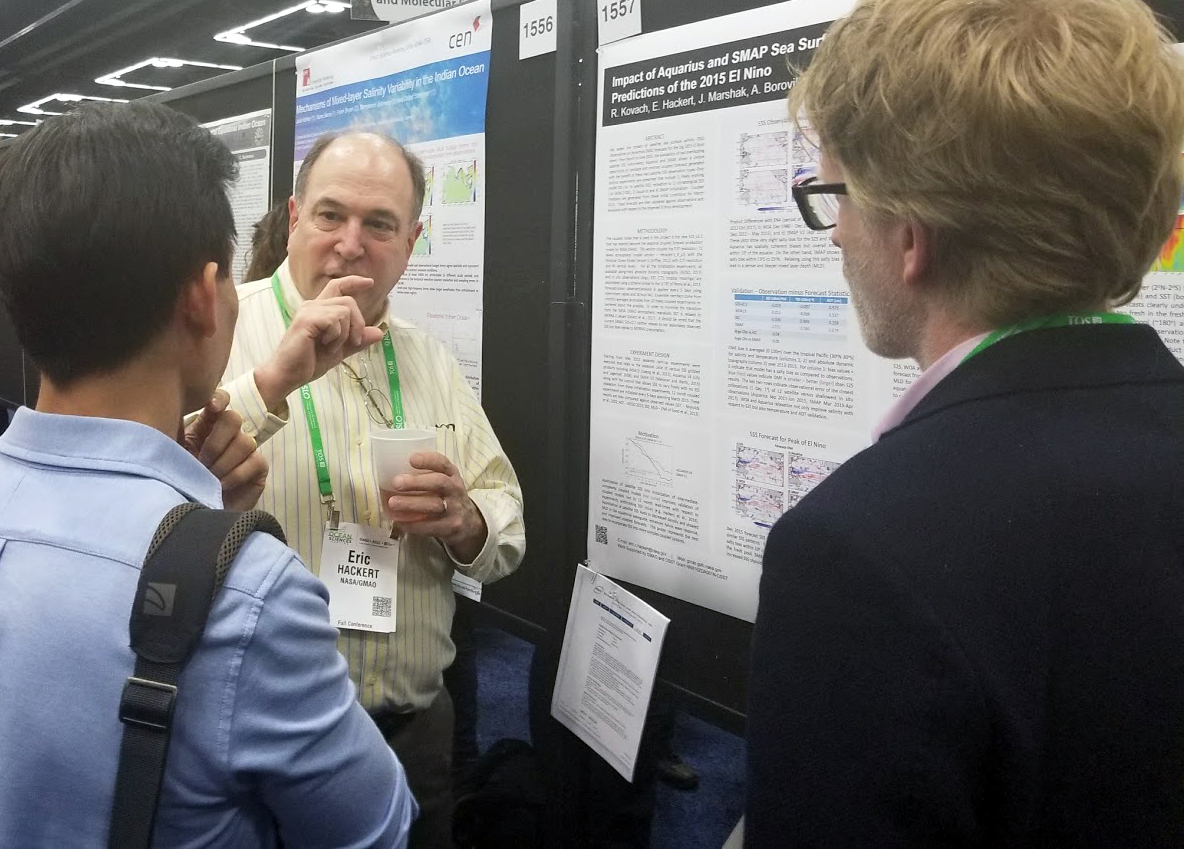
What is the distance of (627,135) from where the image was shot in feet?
4.78

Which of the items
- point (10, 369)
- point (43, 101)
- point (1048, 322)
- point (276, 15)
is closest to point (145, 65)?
point (276, 15)

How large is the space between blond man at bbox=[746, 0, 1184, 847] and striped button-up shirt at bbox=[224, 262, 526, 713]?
35.8 inches

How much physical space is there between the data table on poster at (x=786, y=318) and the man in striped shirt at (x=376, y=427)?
20.2 inches

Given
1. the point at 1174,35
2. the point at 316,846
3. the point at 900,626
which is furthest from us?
the point at 1174,35

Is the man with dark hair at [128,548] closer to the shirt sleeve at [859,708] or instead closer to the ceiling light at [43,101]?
the shirt sleeve at [859,708]

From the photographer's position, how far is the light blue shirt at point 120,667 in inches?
25.8

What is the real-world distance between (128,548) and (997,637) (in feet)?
2.07

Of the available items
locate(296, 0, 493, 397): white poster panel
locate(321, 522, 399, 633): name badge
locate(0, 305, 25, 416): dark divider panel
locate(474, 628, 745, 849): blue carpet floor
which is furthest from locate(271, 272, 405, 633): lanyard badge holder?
locate(0, 305, 25, 416): dark divider panel

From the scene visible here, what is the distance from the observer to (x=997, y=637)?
0.56 meters

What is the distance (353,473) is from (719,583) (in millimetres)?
624

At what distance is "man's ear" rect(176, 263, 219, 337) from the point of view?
2.59 feet

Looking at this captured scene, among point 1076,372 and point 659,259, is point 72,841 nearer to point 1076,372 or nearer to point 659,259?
point 1076,372

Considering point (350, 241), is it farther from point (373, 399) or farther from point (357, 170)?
point (373, 399)

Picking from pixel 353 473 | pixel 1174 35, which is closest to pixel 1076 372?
pixel 1174 35
